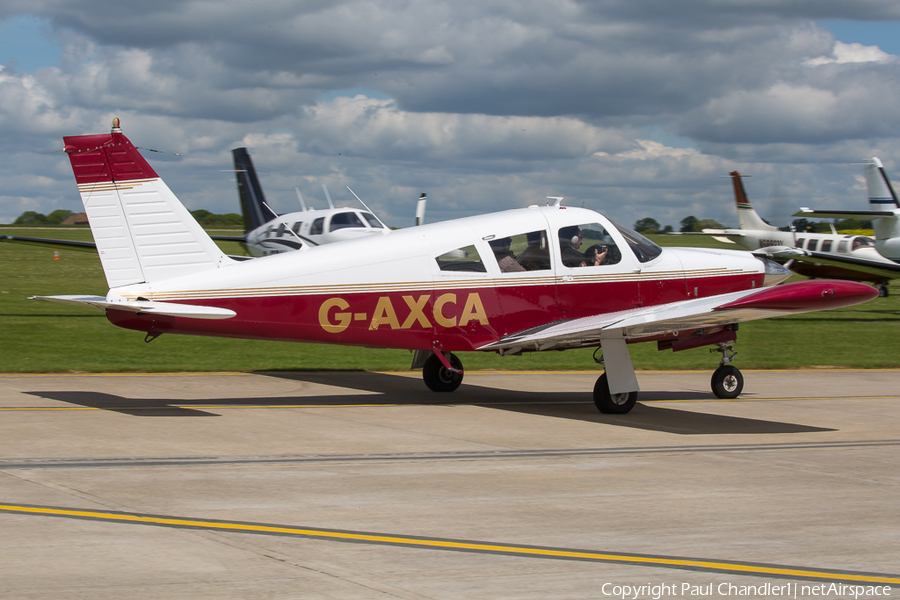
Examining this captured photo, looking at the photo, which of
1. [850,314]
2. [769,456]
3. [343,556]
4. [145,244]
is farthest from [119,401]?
[850,314]

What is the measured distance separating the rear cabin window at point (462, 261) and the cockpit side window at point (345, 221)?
11.7m

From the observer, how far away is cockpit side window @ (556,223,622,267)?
1145 cm

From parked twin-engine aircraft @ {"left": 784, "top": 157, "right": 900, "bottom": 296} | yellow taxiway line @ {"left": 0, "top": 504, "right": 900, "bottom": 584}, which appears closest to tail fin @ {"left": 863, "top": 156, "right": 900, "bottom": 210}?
parked twin-engine aircraft @ {"left": 784, "top": 157, "right": 900, "bottom": 296}

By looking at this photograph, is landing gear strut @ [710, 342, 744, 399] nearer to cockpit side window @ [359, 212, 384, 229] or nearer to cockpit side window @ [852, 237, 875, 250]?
cockpit side window @ [359, 212, 384, 229]

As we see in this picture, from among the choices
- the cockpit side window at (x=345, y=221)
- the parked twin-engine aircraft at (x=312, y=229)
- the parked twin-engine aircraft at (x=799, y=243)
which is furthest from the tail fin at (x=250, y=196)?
the parked twin-engine aircraft at (x=799, y=243)

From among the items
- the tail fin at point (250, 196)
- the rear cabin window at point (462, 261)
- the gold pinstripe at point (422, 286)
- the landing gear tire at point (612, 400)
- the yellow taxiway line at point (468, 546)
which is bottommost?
the yellow taxiway line at point (468, 546)

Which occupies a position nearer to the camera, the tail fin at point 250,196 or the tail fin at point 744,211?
the tail fin at point 250,196

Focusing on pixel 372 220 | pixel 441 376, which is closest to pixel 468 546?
pixel 441 376

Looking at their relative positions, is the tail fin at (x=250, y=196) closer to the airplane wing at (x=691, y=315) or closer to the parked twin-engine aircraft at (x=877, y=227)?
the parked twin-engine aircraft at (x=877, y=227)

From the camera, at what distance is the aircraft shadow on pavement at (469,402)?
1059 centimetres

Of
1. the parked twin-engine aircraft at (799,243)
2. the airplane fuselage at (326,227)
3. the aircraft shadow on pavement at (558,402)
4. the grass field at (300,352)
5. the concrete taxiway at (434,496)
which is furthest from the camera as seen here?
the parked twin-engine aircraft at (799,243)

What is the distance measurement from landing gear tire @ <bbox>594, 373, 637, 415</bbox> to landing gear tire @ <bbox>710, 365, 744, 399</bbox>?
217 cm

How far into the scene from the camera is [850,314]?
29.0 m

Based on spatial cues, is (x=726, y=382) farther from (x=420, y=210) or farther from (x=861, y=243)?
(x=861, y=243)
